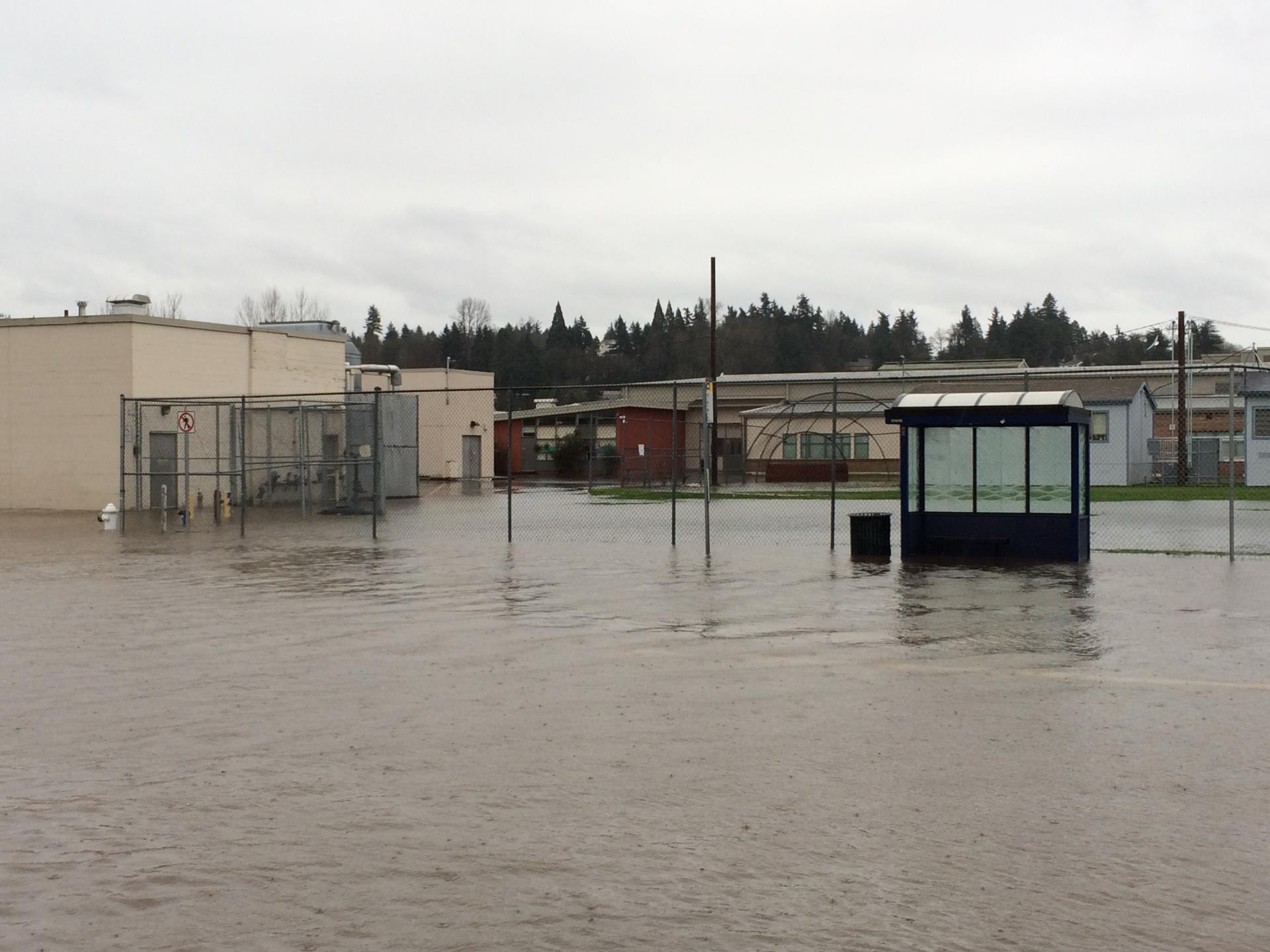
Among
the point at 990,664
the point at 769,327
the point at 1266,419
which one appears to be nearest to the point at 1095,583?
the point at 990,664

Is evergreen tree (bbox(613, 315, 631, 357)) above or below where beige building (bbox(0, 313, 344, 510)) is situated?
above

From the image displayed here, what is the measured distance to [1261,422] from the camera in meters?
56.9

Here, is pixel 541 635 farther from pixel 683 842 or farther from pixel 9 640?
pixel 683 842

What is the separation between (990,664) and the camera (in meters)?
10.7

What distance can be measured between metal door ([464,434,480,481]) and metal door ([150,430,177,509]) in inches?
1069

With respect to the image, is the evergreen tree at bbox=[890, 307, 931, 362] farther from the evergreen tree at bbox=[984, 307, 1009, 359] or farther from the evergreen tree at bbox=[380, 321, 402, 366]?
the evergreen tree at bbox=[380, 321, 402, 366]

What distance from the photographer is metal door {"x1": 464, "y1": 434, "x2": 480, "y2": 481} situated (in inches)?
2564

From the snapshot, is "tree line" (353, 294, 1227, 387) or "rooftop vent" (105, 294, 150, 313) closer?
"rooftop vent" (105, 294, 150, 313)

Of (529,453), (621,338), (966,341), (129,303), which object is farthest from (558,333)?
(129,303)

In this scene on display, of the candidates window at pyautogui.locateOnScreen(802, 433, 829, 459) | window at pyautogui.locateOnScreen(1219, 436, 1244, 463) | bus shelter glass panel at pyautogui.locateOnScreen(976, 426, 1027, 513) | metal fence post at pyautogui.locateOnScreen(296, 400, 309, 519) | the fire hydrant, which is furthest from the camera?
window at pyautogui.locateOnScreen(802, 433, 829, 459)

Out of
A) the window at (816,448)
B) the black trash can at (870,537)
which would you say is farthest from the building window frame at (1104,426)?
the black trash can at (870,537)

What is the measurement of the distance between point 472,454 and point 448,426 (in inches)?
73.6

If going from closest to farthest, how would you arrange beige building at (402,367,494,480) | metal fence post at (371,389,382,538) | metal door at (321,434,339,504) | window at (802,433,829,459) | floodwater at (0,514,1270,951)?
floodwater at (0,514,1270,951)
metal fence post at (371,389,382,538)
metal door at (321,434,339,504)
window at (802,433,829,459)
beige building at (402,367,494,480)

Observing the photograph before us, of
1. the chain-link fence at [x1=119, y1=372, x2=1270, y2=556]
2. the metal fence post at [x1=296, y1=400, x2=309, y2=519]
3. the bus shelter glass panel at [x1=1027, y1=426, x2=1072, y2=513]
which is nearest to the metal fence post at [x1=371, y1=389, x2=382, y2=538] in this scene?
the chain-link fence at [x1=119, y1=372, x2=1270, y2=556]
